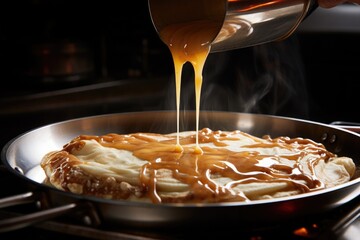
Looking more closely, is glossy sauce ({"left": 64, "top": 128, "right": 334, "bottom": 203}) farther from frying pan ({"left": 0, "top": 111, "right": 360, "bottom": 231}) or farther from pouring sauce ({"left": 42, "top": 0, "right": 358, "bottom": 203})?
frying pan ({"left": 0, "top": 111, "right": 360, "bottom": 231})

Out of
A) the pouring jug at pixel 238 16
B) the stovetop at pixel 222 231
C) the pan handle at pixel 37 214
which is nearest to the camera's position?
the pan handle at pixel 37 214

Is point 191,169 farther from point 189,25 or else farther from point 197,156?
point 189,25

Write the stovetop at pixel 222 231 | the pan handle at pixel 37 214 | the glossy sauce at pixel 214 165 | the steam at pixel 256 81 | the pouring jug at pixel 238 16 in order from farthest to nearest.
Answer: the steam at pixel 256 81, the pouring jug at pixel 238 16, the glossy sauce at pixel 214 165, the stovetop at pixel 222 231, the pan handle at pixel 37 214

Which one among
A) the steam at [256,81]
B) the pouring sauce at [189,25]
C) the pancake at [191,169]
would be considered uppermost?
the pouring sauce at [189,25]

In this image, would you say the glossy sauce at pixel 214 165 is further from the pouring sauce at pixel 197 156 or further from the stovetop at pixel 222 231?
the stovetop at pixel 222 231

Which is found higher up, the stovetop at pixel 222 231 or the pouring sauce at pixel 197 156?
the pouring sauce at pixel 197 156

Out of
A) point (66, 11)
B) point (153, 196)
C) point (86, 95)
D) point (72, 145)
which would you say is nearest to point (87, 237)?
point (153, 196)

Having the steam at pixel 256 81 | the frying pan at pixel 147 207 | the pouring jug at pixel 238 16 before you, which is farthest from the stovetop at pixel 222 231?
the steam at pixel 256 81

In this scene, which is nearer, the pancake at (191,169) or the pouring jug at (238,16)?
the pancake at (191,169)
